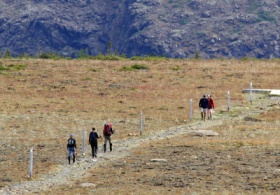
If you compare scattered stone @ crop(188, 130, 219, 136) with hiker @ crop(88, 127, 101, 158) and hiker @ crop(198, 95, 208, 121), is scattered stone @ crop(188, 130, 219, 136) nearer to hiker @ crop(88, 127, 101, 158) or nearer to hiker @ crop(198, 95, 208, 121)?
hiker @ crop(198, 95, 208, 121)

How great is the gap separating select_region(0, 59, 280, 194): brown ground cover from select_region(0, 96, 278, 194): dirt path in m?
0.60

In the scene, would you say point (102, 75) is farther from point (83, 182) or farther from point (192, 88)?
point (83, 182)

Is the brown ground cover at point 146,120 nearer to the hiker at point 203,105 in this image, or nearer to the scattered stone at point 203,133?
the scattered stone at point 203,133

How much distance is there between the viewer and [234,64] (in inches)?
3693

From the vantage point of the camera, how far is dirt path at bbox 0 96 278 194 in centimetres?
3011

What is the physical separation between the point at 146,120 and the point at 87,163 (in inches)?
600

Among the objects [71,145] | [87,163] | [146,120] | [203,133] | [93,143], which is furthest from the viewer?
[146,120]

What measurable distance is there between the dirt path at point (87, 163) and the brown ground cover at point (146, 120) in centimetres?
60

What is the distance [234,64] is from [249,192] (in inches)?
2600

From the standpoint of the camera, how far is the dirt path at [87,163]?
98.8 feet

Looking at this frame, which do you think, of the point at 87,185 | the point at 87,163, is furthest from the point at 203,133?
the point at 87,185

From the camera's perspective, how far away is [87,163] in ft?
115

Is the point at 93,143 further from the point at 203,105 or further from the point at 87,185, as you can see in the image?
the point at 203,105

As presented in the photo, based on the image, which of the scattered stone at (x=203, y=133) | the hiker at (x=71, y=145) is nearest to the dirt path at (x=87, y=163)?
the hiker at (x=71, y=145)
